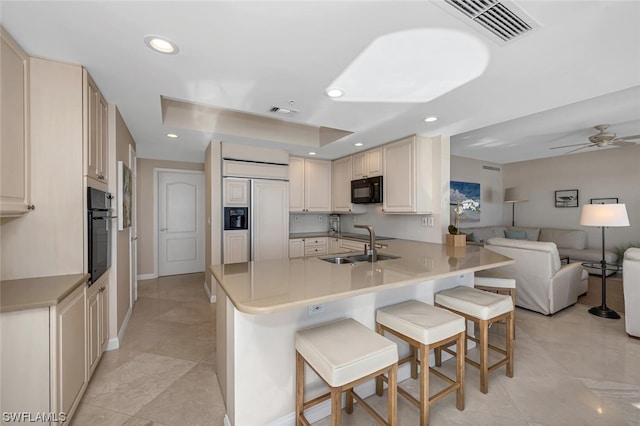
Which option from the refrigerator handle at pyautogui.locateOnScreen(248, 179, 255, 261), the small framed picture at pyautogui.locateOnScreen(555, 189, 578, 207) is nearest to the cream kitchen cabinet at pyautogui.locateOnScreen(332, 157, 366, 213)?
the refrigerator handle at pyautogui.locateOnScreen(248, 179, 255, 261)

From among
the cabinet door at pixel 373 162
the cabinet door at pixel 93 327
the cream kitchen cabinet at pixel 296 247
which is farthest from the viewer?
the cream kitchen cabinet at pixel 296 247

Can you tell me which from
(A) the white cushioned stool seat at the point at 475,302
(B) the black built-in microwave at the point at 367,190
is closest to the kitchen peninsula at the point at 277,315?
(A) the white cushioned stool seat at the point at 475,302

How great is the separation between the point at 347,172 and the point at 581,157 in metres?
5.21

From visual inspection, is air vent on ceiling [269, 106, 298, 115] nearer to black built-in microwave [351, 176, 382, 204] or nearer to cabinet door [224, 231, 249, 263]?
black built-in microwave [351, 176, 382, 204]

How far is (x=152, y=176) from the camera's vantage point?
4.83 meters

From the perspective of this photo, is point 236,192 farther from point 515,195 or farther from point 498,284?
point 515,195

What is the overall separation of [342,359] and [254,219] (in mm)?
2950

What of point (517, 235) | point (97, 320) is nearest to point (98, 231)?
point (97, 320)

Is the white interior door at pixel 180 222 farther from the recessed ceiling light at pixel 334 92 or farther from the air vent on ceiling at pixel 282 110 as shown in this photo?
the recessed ceiling light at pixel 334 92

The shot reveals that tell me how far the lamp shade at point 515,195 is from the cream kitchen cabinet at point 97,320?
7526mm

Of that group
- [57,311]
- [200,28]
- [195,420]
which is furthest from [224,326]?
[200,28]

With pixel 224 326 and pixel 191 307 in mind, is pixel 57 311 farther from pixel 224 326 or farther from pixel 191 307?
pixel 191 307

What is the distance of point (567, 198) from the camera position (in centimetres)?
579

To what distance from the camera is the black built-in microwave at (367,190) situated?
3814mm
